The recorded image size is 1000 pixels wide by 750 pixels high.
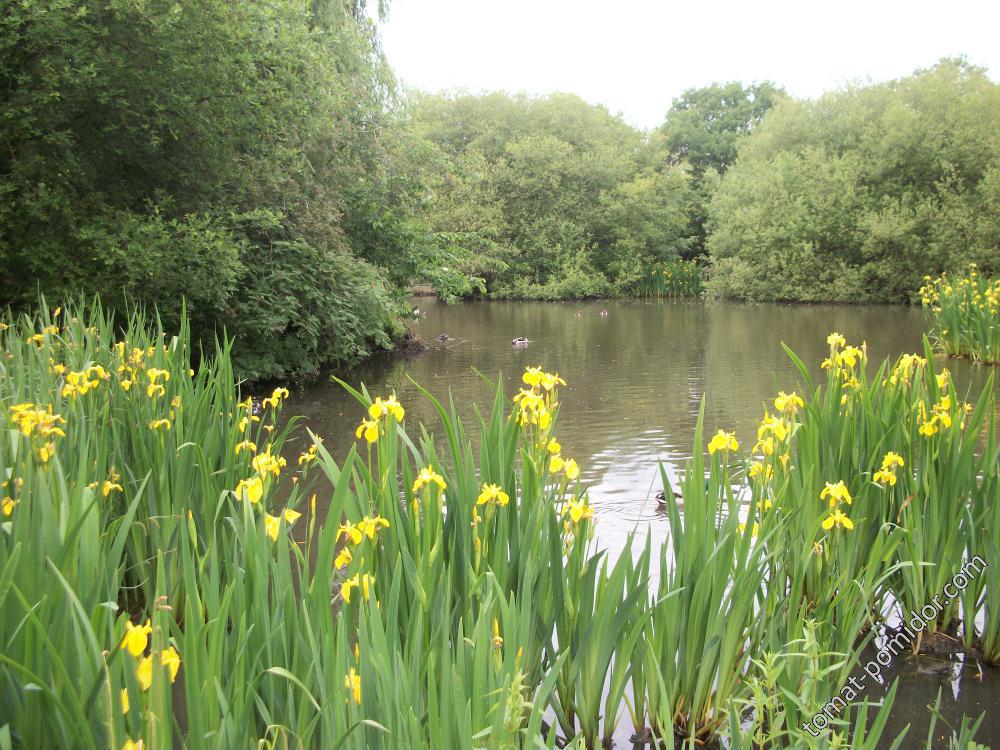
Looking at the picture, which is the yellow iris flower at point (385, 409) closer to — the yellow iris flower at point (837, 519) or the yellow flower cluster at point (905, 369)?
Answer: the yellow iris flower at point (837, 519)

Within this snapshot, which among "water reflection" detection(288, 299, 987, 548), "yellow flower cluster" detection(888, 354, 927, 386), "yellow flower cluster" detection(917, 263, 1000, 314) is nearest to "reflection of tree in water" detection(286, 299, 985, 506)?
"water reflection" detection(288, 299, 987, 548)

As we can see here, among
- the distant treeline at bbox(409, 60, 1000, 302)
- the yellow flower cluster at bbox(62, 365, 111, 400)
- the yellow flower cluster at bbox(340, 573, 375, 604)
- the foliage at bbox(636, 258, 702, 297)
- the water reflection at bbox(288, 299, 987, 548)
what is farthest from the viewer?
the foliage at bbox(636, 258, 702, 297)

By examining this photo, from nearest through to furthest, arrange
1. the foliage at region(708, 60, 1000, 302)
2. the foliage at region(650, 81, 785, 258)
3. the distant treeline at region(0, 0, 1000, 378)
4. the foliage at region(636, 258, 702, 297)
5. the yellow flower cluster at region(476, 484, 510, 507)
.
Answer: the yellow flower cluster at region(476, 484, 510, 507) < the distant treeline at region(0, 0, 1000, 378) < the foliage at region(708, 60, 1000, 302) < the foliage at region(636, 258, 702, 297) < the foliage at region(650, 81, 785, 258)

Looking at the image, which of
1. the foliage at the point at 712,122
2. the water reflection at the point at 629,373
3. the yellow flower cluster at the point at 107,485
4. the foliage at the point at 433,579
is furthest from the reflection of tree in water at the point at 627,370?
the foliage at the point at 712,122

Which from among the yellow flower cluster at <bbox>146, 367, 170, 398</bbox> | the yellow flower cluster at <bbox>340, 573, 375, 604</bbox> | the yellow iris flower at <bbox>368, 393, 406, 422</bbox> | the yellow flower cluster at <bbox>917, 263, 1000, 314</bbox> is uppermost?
Answer: the yellow flower cluster at <bbox>917, 263, 1000, 314</bbox>

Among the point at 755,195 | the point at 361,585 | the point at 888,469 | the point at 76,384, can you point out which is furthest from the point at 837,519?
the point at 755,195

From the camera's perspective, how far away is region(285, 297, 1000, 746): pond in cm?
490

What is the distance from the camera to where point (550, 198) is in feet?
106

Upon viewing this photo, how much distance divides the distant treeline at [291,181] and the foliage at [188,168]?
0.03m

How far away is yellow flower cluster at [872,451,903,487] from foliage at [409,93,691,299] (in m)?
27.0

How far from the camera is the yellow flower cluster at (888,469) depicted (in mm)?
2972

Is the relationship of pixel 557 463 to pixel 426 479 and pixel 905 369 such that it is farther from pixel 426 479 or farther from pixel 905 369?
pixel 905 369

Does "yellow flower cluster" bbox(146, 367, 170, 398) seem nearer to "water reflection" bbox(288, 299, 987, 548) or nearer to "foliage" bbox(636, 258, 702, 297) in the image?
"water reflection" bbox(288, 299, 987, 548)

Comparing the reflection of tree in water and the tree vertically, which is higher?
the tree
